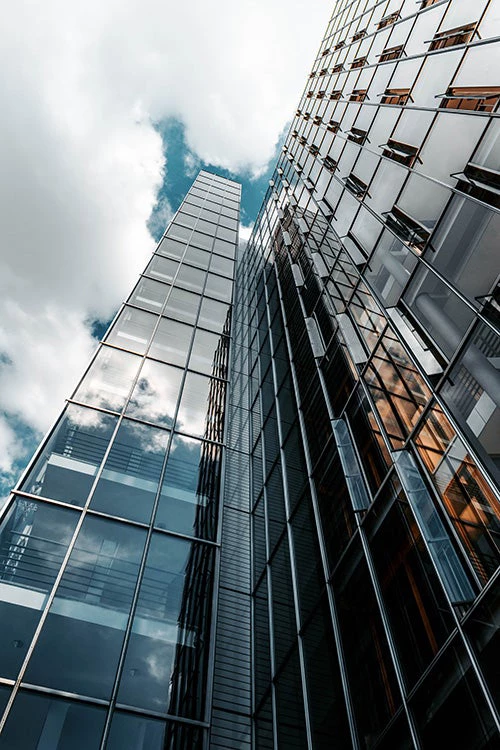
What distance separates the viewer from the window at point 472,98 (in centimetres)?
912

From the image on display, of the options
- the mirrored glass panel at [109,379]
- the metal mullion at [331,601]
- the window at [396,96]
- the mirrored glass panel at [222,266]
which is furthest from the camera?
the mirrored glass panel at [222,266]

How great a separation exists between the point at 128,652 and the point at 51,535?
3.04 meters

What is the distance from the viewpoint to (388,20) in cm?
1870

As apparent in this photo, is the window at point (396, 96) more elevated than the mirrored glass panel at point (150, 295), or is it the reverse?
the window at point (396, 96)

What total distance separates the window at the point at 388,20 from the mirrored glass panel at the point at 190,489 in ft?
54.1

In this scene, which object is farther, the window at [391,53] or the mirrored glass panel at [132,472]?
the window at [391,53]

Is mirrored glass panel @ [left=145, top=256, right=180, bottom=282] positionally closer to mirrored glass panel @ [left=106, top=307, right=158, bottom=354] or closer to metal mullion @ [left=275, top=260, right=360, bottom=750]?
mirrored glass panel @ [left=106, top=307, right=158, bottom=354]

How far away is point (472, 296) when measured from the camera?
8.27 metres

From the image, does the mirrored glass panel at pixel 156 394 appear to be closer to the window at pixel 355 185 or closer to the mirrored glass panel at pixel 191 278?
the mirrored glass panel at pixel 191 278

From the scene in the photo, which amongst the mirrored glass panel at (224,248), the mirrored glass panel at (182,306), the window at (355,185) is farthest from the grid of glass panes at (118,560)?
the mirrored glass panel at (224,248)

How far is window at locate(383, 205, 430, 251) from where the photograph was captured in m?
10.6

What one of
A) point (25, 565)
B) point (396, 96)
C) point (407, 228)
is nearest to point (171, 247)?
point (396, 96)

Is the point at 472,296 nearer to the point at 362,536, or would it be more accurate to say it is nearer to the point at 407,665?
the point at 362,536

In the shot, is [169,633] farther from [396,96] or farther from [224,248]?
[224,248]
